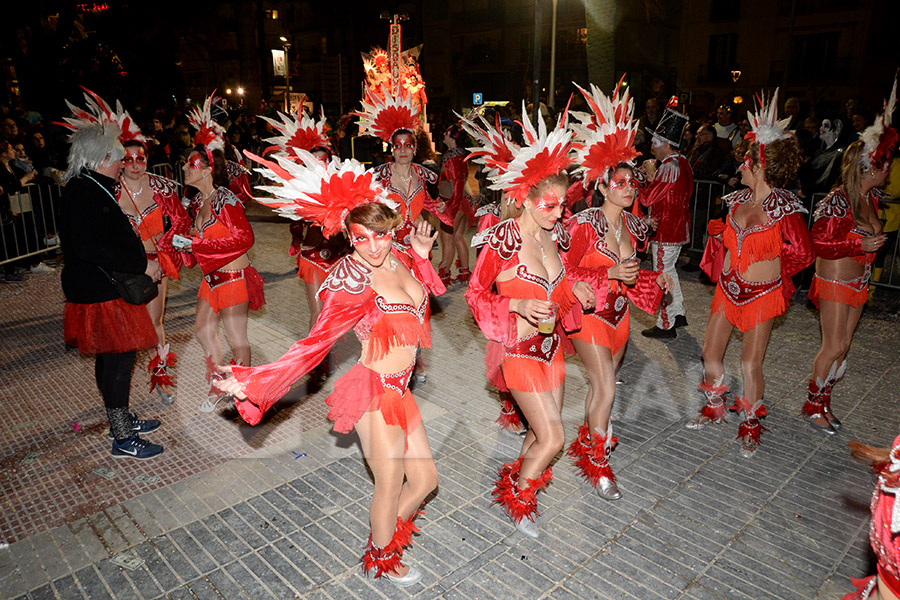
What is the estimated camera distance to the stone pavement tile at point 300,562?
3307mm

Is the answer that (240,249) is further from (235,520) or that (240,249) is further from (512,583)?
(512,583)

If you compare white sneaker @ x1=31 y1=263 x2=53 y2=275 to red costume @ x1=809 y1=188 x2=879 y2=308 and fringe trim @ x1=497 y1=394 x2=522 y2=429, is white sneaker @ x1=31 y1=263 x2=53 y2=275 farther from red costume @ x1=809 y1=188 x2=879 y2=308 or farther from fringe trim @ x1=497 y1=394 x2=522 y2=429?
red costume @ x1=809 y1=188 x2=879 y2=308

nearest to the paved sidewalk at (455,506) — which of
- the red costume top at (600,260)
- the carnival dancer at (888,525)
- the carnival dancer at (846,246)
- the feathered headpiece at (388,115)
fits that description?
the carnival dancer at (846,246)

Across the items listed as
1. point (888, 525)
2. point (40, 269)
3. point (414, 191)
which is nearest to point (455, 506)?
point (888, 525)

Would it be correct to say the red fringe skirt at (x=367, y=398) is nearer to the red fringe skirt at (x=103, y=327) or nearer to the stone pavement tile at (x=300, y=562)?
the stone pavement tile at (x=300, y=562)

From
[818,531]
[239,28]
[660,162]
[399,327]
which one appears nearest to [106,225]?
[399,327]

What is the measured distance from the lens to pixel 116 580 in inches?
129

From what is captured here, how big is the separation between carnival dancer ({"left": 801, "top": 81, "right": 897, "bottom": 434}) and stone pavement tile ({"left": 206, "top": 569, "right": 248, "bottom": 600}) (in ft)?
14.7

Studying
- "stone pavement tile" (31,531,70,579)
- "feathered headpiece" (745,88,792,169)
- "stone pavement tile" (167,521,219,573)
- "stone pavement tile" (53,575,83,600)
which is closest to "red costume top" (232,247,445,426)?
"stone pavement tile" (167,521,219,573)

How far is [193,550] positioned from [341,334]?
65.8 inches

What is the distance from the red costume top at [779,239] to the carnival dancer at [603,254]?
0.78 meters

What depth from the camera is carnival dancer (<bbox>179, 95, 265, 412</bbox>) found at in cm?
486

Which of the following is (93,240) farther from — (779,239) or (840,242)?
(840,242)

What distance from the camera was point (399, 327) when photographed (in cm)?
302
